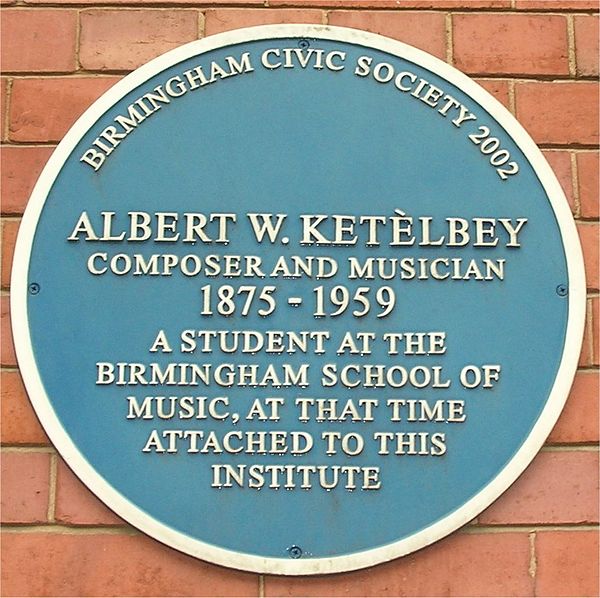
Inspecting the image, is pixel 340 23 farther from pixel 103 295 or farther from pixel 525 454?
pixel 525 454

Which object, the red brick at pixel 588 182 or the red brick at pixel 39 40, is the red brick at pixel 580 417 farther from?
the red brick at pixel 39 40

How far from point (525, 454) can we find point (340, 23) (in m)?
0.97

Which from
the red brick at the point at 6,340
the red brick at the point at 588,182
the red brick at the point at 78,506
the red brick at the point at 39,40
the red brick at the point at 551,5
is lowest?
the red brick at the point at 78,506

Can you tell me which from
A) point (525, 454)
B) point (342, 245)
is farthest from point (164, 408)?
point (525, 454)

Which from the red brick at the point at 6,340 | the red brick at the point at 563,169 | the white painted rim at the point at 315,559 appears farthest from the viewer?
the red brick at the point at 563,169

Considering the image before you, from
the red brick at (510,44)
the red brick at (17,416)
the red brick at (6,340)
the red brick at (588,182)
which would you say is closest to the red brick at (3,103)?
the red brick at (6,340)

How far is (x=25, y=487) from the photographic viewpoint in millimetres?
2186

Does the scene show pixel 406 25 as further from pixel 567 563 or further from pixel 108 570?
pixel 108 570

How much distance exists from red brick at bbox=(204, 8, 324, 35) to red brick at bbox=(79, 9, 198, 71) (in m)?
0.04

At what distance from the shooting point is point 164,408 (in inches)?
86.1

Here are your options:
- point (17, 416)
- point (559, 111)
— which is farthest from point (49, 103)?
point (559, 111)

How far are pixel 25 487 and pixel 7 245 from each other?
19.1 inches

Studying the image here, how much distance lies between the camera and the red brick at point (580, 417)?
2221mm

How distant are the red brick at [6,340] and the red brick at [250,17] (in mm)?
712
